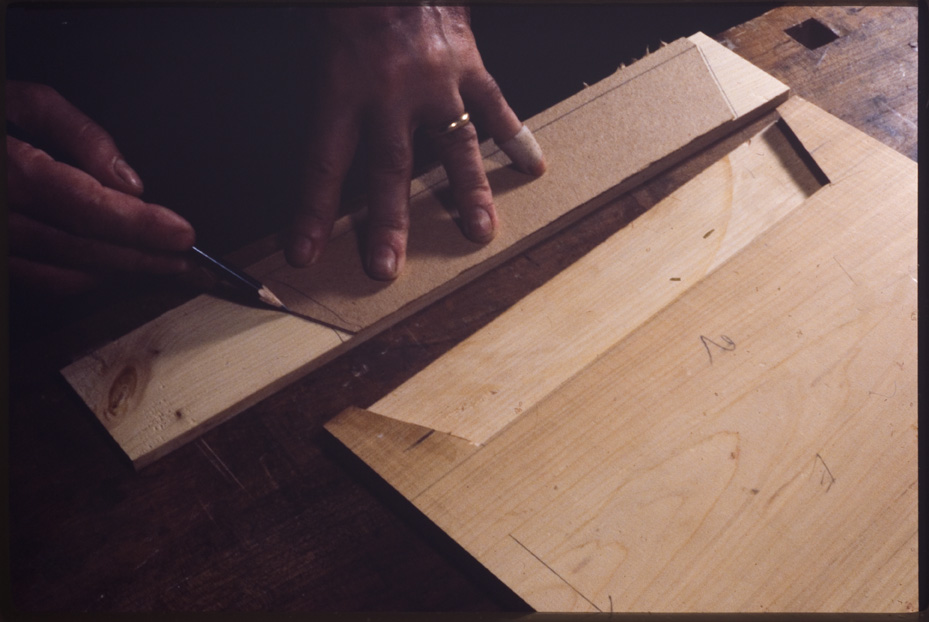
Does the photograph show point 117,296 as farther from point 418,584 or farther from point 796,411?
point 796,411

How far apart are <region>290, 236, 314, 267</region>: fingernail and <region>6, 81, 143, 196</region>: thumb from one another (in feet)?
0.79

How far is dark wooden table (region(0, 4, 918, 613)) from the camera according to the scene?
2.58 ft

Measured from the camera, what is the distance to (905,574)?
75 cm

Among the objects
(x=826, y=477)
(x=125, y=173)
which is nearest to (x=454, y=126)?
(x=125, y=173)

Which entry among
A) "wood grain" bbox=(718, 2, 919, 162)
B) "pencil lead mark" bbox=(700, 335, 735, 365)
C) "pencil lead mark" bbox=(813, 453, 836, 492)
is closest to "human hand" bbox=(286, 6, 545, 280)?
"pencil lead mark" bbox=(700, 335, 735, 365)

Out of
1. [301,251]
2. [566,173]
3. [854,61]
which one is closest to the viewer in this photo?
[301,251]

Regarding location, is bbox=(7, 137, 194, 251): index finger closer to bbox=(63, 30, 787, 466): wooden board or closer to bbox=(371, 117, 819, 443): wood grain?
bbox=(63, 30, 787, 466): wooden board

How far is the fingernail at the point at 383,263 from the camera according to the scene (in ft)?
3.28

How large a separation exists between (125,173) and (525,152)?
617 millimetres

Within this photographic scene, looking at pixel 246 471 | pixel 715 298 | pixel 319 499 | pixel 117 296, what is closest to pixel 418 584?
pixel 319 499

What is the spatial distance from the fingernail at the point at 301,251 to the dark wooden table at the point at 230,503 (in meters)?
0.07

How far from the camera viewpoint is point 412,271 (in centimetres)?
102

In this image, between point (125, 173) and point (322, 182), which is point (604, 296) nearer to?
point (322, 182)

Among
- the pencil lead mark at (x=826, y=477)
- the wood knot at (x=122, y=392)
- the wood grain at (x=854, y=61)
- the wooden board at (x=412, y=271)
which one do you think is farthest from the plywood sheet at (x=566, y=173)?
the pencil lead mark at (x=826, y=477)
